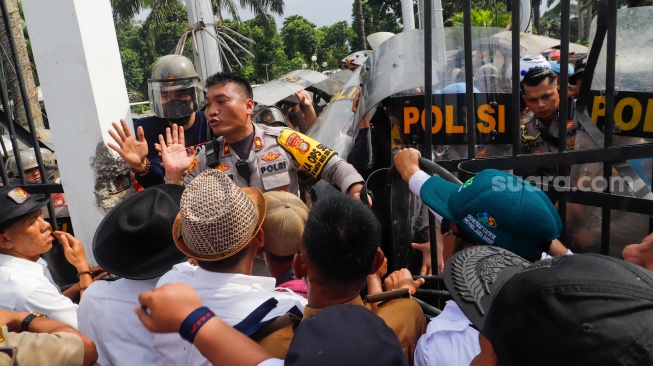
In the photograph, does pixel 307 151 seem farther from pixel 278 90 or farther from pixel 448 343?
pixel 278 90

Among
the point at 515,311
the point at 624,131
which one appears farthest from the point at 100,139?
the point at 624,131

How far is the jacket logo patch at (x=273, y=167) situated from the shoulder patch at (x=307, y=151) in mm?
85

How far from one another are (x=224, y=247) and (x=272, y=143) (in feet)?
5.01

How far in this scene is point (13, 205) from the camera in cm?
220

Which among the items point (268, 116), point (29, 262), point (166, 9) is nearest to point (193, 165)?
point (29, 262)

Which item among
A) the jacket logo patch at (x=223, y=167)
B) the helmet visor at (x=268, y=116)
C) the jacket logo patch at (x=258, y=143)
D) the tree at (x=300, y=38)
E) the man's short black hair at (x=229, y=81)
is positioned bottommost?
the helmet visor at (x=268, y=116)

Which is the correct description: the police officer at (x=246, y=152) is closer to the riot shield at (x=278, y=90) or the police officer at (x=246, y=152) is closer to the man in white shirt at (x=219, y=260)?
the man in white shirt at (x=219, y=260)

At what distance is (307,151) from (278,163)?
19 cm

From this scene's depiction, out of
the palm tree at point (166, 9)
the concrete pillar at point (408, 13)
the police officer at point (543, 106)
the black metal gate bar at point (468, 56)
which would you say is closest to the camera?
the black metal gate bar at point (468, 56)

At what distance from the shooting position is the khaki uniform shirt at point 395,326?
137cm

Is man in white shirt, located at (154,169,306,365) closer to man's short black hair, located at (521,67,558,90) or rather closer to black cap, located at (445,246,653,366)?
black cap, located at (445,246,653,366)

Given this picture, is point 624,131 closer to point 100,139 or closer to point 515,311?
point 515,311

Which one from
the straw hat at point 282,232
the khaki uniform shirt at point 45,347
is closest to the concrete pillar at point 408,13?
the straw hat at point 282,232

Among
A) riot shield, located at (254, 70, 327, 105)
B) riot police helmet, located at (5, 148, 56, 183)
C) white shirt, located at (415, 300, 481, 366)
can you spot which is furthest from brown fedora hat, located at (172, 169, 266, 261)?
riot shield, located at (254, 70, 327, 105)
